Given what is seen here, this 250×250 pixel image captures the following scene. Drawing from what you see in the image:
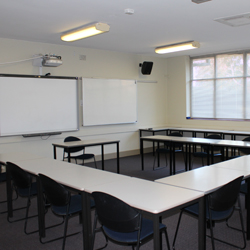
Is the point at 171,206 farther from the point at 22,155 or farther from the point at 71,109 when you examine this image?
the point at 71,109

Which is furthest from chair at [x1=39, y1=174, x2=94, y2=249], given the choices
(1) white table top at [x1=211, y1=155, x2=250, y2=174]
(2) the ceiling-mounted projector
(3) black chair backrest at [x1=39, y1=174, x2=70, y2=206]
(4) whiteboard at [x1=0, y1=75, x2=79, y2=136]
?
(2) the ceiling-mounted projector

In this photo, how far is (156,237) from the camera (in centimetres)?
197

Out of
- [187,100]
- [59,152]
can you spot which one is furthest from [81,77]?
[187,100]

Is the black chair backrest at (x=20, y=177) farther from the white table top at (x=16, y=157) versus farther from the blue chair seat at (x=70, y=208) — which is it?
the white table top at (x=16, y=157)

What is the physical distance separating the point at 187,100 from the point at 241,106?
155 cm

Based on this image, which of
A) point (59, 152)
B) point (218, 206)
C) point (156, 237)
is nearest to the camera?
point (156, 237)

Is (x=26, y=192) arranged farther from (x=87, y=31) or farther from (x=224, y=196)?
(x=87, y=31)

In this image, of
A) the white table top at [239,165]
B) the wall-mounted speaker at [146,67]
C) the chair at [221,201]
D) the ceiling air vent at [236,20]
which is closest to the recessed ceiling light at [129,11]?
the ceiling air vent at [236,20]

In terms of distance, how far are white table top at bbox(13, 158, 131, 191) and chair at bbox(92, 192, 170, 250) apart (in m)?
0.43

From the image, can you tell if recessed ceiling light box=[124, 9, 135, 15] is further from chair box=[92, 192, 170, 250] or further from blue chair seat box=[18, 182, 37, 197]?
chair box=[92, 192, 170, 250]

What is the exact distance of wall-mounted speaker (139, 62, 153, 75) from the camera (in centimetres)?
787

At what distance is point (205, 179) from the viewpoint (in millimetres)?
2738

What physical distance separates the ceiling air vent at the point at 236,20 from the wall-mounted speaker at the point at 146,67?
10.5 ft

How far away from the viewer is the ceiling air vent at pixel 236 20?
175 inches
